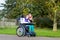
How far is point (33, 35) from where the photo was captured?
54.7ft

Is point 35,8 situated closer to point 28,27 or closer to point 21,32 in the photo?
point 21,32

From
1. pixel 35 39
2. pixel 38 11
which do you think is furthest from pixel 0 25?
pixel 35 39

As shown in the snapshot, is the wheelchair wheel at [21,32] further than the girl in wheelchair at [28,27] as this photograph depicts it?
Yes

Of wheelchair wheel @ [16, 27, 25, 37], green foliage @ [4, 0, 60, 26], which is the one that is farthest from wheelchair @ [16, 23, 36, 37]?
green foliage @ [4, 0, 60, 26]

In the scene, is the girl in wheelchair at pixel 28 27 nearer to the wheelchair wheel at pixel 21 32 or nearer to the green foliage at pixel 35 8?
the wheelchair wheel at pixel 21 32

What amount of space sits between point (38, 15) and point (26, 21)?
14.2 m

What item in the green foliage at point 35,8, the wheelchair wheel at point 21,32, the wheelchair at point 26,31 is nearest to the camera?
the wheelchair at point 26,31

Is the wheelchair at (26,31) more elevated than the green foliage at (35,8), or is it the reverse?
the green foliage at (35,8)

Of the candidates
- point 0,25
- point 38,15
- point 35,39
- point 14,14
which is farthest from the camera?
point 14,14

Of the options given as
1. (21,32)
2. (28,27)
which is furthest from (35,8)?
(28,27)

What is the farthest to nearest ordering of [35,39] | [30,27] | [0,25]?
[0,25], [30,27], [35,39]

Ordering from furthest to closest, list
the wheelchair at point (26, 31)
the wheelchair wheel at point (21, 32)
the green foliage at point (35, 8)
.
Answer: the green foliage at point (35, 8), the wheelchair wheel at point (21, 32), the wheelchair at point (26, 31)

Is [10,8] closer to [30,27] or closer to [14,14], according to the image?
[14,14]

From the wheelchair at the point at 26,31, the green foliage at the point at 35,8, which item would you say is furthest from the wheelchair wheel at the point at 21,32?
the green foliage at the point at 35,8
